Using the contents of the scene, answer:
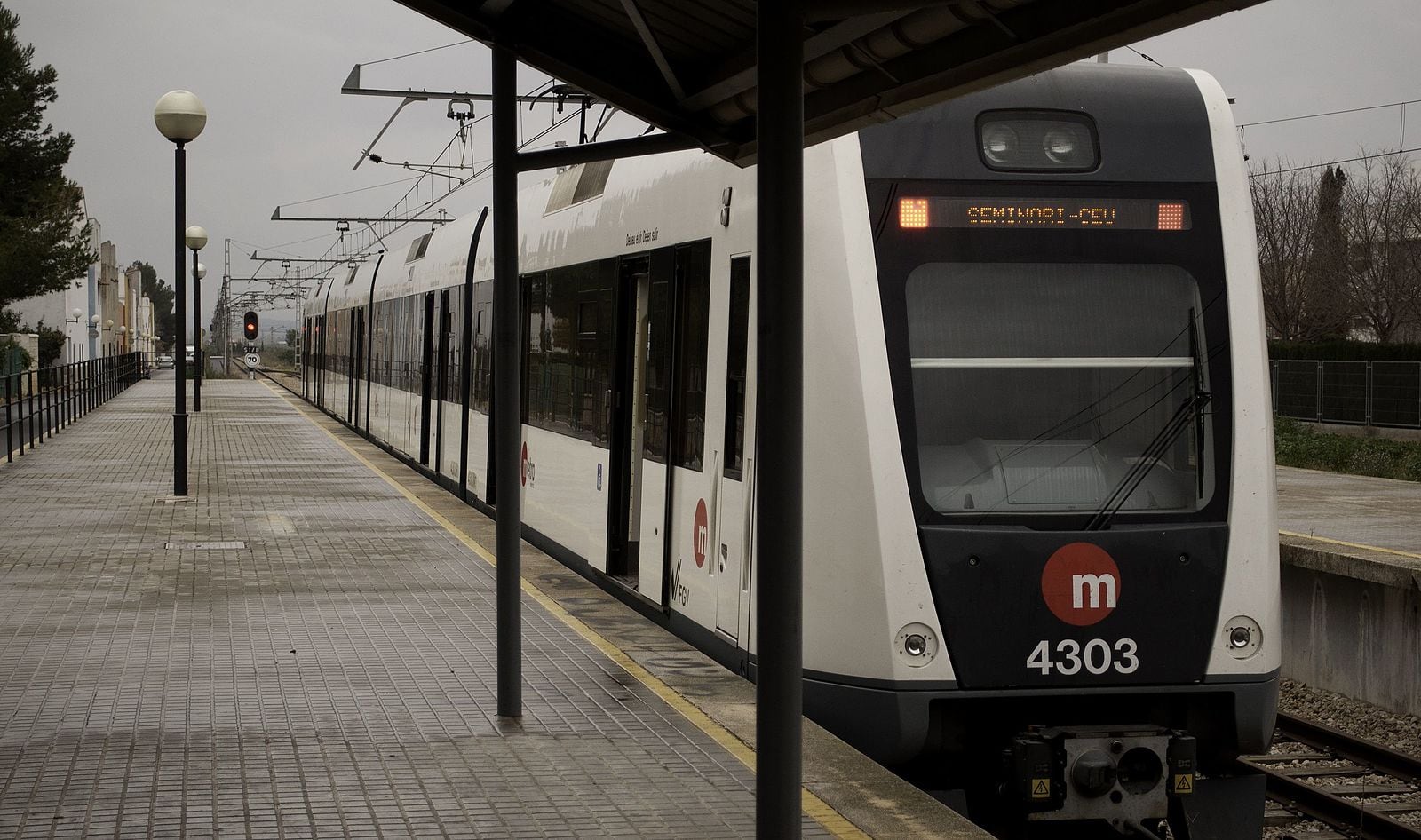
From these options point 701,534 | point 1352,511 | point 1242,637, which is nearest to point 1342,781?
point 1242,637

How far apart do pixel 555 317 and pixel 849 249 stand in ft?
19.2

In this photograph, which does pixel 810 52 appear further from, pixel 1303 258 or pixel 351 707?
pixel 1303 258

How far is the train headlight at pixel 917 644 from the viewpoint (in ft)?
20.4

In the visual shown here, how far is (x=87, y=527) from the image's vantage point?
14.1m

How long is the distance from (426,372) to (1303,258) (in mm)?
34038

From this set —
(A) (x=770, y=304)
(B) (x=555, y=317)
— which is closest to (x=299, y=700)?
(A) (x=770, y=304)

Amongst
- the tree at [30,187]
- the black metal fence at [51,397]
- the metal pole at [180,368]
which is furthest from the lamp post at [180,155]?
the tree at [30,187]

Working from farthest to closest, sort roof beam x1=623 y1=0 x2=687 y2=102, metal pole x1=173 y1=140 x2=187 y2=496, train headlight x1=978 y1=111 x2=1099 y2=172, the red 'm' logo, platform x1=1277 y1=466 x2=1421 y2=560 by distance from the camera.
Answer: metal pole x1=173 y1=140 x2=187 y2=496 → platform x1=1277 y1=466 x2=1421 y2=560 → the red 'm' logo → train headlight x1=978 y1=111 x2=1099 y2=172 → roof beam x1=623 y1=0 x2=687 y2=102

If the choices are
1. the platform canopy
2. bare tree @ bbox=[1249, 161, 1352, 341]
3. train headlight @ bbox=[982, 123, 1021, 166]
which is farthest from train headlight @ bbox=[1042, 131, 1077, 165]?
bare tree @ bbox=[1249, 161, 1352, 341]

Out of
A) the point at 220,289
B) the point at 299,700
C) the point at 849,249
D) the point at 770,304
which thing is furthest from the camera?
the point at 220,289

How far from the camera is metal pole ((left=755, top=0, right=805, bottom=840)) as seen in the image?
3.92m

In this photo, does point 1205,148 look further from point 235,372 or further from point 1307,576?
point 235,372

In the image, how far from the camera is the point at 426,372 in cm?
1977

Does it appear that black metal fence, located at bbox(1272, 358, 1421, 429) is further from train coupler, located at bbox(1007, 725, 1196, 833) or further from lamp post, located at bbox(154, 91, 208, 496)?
train coupler, located at bbox(1007, 725, 1196, 833)
